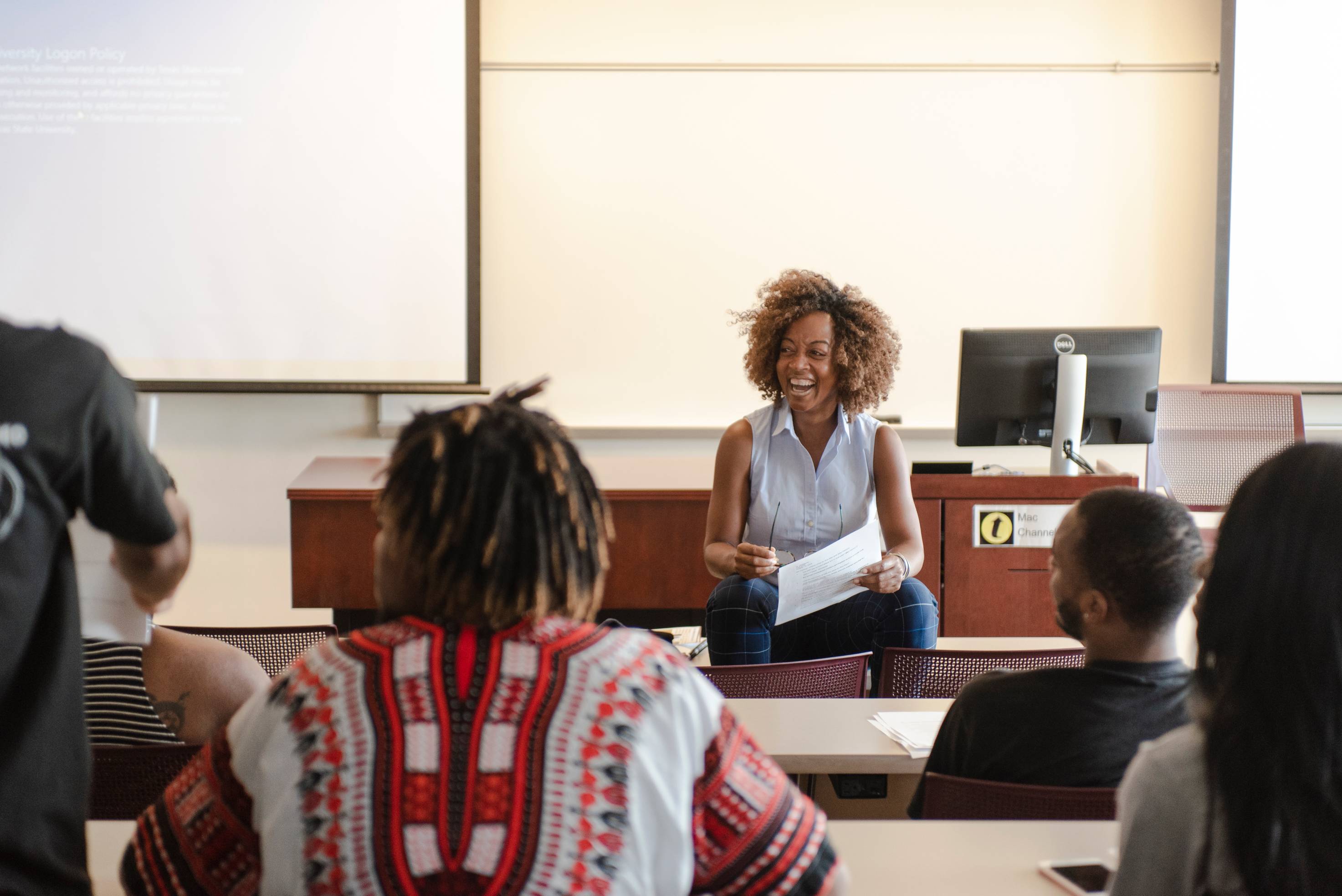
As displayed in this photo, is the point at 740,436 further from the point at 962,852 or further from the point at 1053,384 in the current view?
the point at 962,852

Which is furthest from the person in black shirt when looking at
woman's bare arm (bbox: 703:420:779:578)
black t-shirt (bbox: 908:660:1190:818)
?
woman's bare arm (bbox: 703:420:779:578)

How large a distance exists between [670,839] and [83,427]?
0.60 m

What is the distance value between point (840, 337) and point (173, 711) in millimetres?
1932

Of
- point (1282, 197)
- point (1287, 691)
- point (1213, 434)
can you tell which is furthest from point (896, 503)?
point (1282, 197)

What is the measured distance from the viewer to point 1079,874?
3.94 ft

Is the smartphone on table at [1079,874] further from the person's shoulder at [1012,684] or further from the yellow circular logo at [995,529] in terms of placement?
the yellow circular logo at [995,529]

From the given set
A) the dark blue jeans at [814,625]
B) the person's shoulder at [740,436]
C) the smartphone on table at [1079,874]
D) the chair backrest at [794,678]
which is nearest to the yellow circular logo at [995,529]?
the dark blue jeans at [814,625]

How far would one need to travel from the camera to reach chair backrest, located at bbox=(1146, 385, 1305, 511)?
12.4 feet

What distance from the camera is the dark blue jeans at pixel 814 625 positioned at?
8.71ft

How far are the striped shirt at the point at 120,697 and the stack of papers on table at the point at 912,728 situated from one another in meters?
1.04

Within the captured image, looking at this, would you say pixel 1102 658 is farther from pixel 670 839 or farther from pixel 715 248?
pixel 715 248

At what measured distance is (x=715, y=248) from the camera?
4.70 meters

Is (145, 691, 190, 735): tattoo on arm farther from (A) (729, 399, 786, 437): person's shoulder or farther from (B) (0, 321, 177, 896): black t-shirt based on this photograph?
(A) (729, 399, 786, 437): person's shoulder

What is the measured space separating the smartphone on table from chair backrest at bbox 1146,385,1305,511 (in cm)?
283
